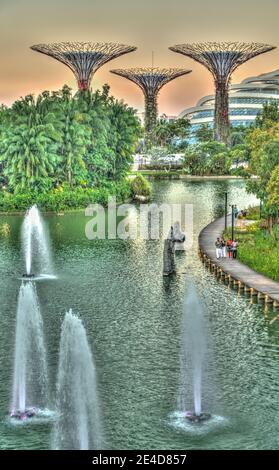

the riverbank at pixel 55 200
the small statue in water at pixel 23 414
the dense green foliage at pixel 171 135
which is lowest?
the small statue in water at pixel 23 414

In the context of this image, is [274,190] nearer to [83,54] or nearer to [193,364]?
[193,364]

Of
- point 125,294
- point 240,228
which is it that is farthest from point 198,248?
point 125,294

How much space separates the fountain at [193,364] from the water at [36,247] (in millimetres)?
14414

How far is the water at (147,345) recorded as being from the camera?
24438 millimetres

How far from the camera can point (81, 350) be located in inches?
992

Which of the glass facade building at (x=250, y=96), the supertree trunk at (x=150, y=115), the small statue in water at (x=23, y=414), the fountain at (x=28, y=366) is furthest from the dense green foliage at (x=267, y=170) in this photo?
the glass facade building at (x=250, y=96)

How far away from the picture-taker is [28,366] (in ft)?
97.0

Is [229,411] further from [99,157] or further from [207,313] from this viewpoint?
[99,157]

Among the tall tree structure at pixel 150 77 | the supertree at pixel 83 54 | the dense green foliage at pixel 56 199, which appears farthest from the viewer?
the tall tree structure at pixel 150 77

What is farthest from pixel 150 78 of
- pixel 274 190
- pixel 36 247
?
pixel 274 190

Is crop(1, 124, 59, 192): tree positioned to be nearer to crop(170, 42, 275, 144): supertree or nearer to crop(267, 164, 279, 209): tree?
crop(267, 164, 279, 209): tree

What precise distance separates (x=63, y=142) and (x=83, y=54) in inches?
2043

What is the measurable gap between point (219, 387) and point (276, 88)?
17307cm

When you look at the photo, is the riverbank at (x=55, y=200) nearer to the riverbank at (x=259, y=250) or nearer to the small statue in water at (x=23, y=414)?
Answer: the riverbank at (x=259, y=250)
